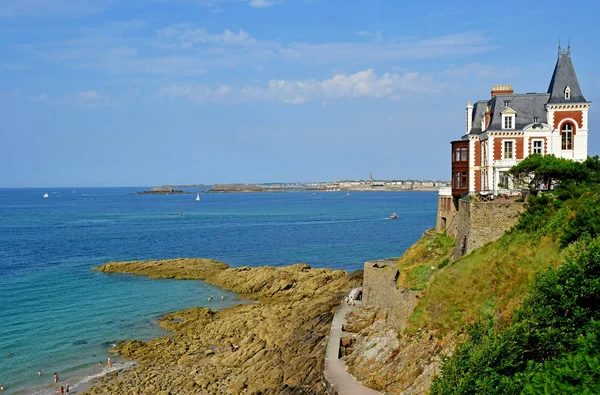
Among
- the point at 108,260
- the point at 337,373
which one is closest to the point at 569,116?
the point at 337,373

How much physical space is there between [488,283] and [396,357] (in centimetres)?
542

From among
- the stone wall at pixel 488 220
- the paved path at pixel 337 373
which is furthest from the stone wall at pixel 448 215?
the paved path at pixel 337 373

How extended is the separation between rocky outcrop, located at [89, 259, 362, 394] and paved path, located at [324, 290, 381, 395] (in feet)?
1.93

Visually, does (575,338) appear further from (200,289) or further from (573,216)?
(200,289)

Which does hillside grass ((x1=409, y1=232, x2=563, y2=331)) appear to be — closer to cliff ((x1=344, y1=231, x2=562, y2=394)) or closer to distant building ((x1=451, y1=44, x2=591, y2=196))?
cliff ((x1=344, y1=231, x2=562, y2=394))

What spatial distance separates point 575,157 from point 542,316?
66.7ft

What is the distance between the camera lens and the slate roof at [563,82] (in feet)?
109

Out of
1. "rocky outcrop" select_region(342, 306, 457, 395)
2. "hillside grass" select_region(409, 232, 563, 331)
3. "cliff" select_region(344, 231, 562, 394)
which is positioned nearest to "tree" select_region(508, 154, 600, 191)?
"cliff" select_region(344, 231, 562, 394)

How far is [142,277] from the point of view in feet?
196

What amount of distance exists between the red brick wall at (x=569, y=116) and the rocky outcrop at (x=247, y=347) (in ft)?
61.6

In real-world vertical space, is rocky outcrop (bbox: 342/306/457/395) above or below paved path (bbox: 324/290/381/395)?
above

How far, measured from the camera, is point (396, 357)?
81.8ft

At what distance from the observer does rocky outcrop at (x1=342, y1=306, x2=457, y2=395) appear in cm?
2217

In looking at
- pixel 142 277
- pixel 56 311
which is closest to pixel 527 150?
pixel 56 311
